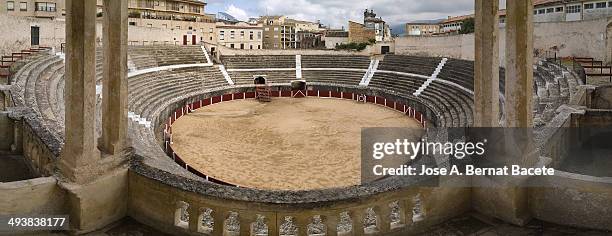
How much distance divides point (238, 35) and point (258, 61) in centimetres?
1985

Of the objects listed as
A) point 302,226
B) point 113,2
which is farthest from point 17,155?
point 302,226

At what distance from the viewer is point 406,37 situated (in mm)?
44250

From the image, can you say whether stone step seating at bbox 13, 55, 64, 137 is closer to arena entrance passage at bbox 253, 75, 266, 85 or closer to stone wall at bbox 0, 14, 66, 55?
stone wall at bbox 0, 14, 66, 55

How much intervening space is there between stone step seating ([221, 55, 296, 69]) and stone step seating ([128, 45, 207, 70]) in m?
2.46

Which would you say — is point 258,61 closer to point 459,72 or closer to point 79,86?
point 459,72

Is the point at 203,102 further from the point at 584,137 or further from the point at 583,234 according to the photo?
the point at 583,234

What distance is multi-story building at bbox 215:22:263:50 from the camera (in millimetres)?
60844

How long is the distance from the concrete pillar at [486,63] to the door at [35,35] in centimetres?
2903

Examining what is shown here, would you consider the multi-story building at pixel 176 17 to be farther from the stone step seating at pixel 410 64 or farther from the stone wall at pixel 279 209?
the stone wall at pixel 279 209

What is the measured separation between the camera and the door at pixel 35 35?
28625 millimetres

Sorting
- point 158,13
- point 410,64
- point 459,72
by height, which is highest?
point 158,13

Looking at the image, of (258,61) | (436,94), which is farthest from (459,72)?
(258,61)

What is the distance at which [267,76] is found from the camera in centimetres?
4172

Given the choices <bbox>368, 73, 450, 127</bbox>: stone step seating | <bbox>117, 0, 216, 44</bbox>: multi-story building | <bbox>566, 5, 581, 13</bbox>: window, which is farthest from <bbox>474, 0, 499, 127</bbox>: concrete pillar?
<bbox>117, 0, 216, 44</bbox>: multi-story building
